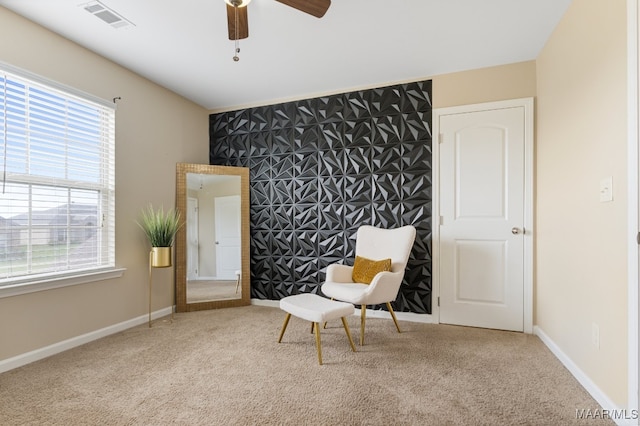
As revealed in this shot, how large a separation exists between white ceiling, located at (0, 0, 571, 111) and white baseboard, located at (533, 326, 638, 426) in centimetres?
241

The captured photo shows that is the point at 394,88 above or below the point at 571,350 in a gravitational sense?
above

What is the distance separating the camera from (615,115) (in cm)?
168

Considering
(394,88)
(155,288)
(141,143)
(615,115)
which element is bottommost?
(155,288)

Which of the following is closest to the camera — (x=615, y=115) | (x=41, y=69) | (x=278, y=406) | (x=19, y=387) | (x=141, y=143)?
(x=615, y=115)

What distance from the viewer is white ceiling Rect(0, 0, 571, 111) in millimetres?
2299

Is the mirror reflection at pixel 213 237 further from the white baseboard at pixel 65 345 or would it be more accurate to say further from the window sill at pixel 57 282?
the window sill at pixel 57 282

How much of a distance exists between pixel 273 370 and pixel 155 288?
6.41 feet

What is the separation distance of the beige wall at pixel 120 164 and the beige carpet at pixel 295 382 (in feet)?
0.86

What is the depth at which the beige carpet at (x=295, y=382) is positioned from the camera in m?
1.73

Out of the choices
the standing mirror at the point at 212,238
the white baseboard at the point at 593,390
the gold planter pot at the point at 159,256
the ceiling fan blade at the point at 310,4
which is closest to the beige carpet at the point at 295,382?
the white baseboard at the point at 593,390

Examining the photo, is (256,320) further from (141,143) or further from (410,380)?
(141,143)

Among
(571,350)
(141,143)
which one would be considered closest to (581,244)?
Answer: (571,350)

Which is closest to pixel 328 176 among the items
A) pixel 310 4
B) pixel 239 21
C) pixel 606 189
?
pixel 239 21

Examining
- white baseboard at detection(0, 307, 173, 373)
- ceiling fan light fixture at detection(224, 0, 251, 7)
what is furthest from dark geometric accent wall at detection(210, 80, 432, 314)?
ceiling fan light fixture at detection(224, 0, 251, 7)
